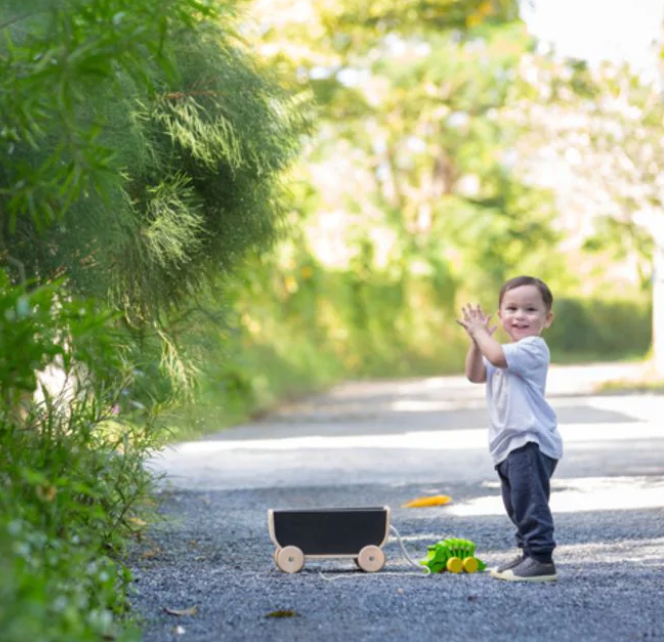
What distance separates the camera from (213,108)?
22.7 feet

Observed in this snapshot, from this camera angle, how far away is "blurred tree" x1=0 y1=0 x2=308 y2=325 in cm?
543

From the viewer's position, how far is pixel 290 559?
603 cm

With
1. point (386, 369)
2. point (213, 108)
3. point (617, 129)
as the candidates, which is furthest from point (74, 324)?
point (386, 369)

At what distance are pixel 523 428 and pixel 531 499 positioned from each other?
0.93ft

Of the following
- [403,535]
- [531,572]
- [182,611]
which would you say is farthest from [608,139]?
[182,611]

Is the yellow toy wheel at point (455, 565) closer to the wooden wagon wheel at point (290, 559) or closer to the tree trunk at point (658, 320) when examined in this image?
the wooden wagon wheel at point (290, 559)

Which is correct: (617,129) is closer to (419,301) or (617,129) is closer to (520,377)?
(419,301)

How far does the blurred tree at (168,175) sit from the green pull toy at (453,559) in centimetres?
181

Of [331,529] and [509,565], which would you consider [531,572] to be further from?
[331,529]

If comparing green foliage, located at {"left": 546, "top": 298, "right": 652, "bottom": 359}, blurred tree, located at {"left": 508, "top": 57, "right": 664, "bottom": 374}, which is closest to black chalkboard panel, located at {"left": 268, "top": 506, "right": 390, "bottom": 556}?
blurred tree, located at {"left": 508, "top": 57, "right": 664, "bottom": 374}

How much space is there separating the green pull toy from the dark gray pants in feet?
1.00

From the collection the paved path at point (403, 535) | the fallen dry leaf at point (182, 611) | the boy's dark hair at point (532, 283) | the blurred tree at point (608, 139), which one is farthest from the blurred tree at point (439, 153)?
the fallen dry leaf at point (182, 611)

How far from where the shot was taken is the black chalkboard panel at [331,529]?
604 cm

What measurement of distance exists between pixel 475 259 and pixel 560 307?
5.82 m
